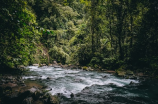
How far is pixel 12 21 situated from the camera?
2479 mm

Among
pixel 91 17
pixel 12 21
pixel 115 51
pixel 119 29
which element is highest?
pixel 91 17

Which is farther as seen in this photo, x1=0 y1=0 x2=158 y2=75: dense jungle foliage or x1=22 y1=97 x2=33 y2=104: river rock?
x1=0 y1=0 x2=158 y2=75: dense jungle foliage

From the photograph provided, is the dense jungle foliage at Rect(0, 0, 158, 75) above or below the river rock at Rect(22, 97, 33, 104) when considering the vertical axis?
above

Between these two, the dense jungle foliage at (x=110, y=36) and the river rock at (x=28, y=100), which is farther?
the dense jungle foliage at (x=110, y=36)

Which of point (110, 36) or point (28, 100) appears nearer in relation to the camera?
point (28, 100)

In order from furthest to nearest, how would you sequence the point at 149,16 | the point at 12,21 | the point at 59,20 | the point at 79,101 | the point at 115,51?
the point at 59,20, the point at 115,51, the point at 149,16, the point at 79,101, the point at 12,21

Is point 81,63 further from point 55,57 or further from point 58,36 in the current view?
point 58,36

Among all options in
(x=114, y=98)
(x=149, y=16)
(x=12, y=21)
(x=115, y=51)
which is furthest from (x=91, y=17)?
(x=12, y=21)

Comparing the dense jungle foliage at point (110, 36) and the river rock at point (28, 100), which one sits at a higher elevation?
the dense jungle foliage at point (110, 36)

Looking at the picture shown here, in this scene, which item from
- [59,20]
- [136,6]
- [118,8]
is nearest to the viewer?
[136,6]

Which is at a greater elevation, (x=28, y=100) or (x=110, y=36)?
(x=110, y=36)

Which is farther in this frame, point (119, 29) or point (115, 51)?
point (115, 51)

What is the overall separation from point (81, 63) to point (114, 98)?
13.2 m

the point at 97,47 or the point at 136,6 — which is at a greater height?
the point at 136,6
